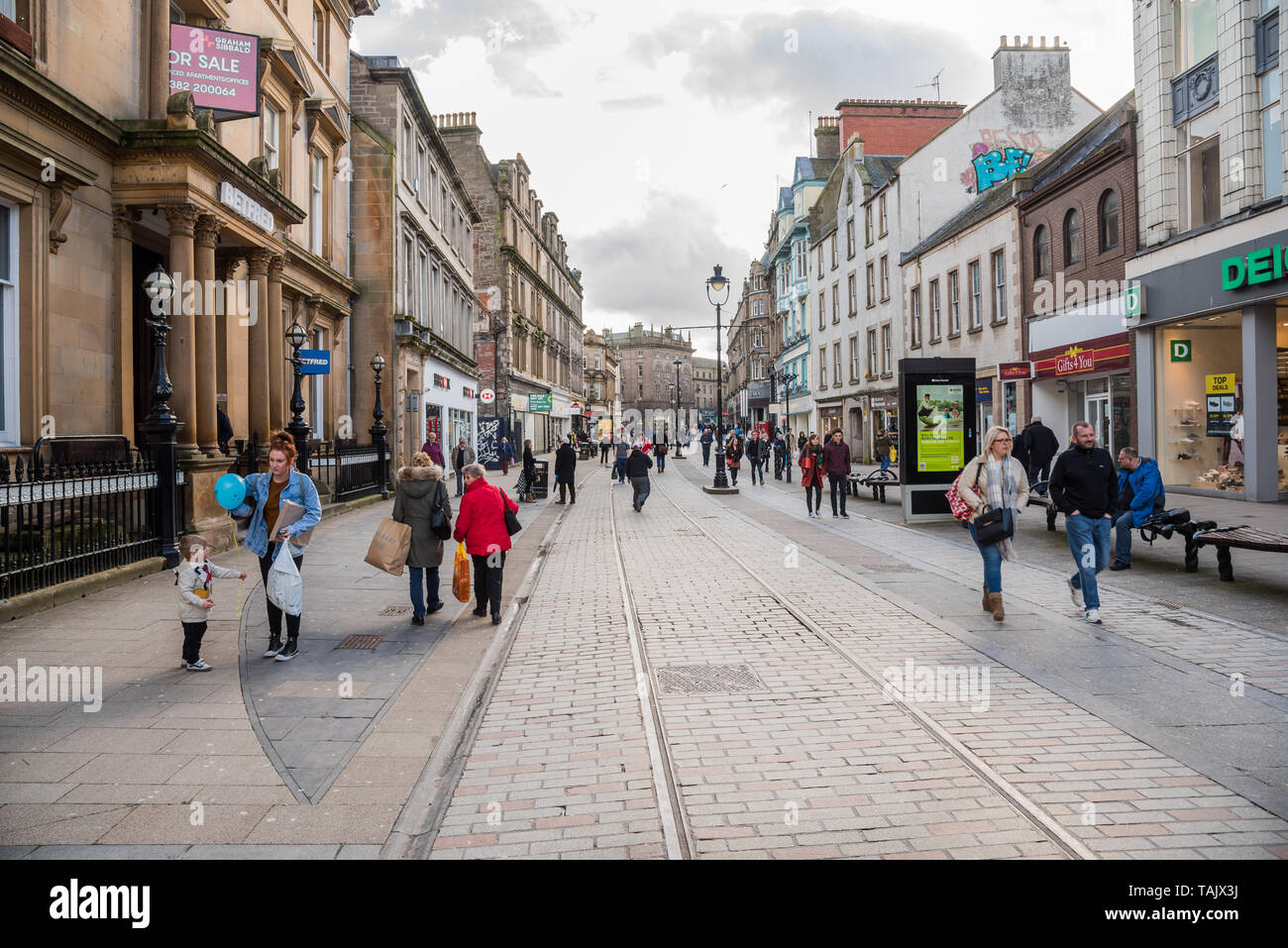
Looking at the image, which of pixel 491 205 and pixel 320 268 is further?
pixel 491 205

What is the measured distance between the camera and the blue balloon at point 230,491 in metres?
6.70

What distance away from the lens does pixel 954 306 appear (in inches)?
1241

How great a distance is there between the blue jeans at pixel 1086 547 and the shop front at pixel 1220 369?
11.0 meters

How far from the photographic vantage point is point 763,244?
248ft

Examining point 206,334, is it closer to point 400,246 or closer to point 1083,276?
point 400,246

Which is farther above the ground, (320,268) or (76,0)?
(76,0)

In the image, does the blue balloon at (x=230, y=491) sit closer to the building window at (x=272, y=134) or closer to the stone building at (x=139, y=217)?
the stone building at (x=139, y=217)

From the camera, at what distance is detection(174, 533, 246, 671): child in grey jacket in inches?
251

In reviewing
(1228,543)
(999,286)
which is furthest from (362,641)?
(999,286)

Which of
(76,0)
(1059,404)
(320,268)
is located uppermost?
(76,0)

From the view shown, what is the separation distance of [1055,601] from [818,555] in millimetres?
4175

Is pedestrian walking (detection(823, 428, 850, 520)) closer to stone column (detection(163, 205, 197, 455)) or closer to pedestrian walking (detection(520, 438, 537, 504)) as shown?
pedestrian walking (detection(520, 438, 537, 504))
